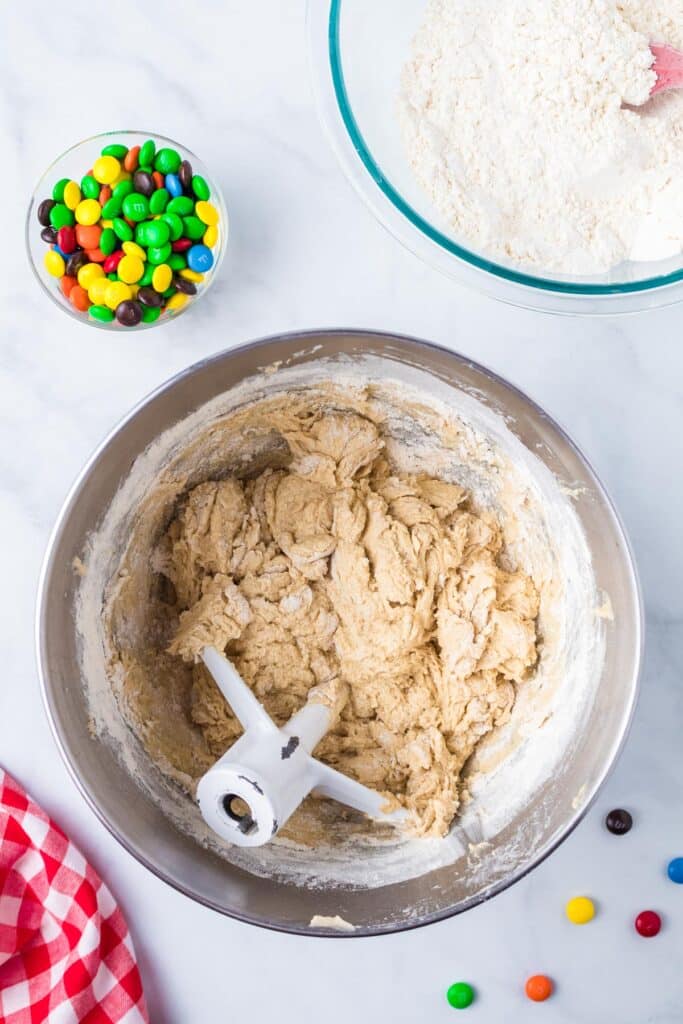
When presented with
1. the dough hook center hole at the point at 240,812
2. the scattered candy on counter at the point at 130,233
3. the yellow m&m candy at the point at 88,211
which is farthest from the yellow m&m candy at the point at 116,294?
the dough hook center hole at the point at 240,812

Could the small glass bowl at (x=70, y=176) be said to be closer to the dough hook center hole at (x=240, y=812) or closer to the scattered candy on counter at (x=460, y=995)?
the dough hook center hole at (x=240, y=812)

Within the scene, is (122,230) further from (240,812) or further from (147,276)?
(240,812)

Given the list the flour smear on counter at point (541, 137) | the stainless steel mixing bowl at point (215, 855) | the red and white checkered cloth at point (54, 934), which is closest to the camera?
the stainless steel mixing bowl at point (215, 855)

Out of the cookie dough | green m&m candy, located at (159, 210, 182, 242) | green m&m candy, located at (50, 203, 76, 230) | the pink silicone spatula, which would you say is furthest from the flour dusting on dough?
the pink silicone spatula

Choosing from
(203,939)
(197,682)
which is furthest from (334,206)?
(203,939)

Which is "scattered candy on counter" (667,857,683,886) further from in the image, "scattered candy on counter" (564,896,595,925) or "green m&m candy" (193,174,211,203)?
"green m&m candy" (193,174,211,203)
